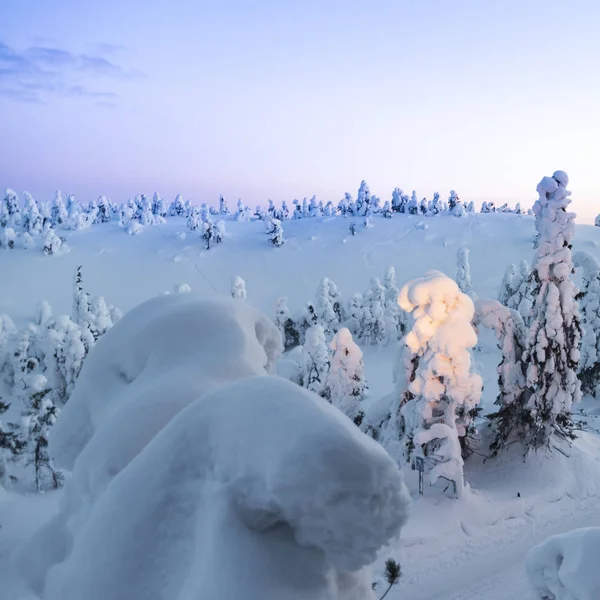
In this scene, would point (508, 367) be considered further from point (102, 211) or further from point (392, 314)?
point (102, 211)

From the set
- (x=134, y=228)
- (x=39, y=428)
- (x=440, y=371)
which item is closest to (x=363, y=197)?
(x=134, y=228)


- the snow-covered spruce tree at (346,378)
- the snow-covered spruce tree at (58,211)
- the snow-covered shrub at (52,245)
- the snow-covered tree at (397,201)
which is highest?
the snow-covered tree at (397,201)

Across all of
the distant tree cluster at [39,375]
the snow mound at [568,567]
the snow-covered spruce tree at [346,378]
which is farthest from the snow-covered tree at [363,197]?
the snow mound at [568,567]

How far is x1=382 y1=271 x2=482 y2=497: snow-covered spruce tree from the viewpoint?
15578 millimetres

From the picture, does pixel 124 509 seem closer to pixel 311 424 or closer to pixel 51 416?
pixel 311 424

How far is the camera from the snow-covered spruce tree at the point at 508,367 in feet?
62.2

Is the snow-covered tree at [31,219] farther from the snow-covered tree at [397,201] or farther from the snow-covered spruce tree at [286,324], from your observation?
the snow-covered tree at [397,201]

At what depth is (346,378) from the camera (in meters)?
22.3

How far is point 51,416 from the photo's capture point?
24.6 metres

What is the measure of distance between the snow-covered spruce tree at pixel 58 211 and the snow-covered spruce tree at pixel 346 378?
102 meters

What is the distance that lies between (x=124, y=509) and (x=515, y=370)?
728 inches

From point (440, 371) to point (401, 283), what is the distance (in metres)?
60.4

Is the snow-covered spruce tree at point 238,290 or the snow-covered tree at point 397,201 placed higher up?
the snow-covered tree at point 397,201

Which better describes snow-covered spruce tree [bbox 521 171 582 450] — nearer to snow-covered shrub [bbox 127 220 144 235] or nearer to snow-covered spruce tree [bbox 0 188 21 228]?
snow-covered shrub [bbox 127 220 144 235]
